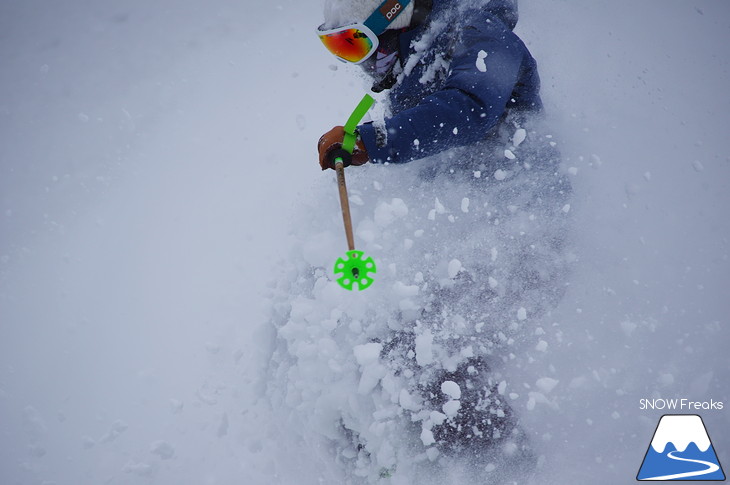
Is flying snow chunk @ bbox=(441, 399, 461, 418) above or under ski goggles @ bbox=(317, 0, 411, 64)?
under

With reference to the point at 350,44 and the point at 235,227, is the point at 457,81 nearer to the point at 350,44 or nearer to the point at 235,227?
the point at 350,44

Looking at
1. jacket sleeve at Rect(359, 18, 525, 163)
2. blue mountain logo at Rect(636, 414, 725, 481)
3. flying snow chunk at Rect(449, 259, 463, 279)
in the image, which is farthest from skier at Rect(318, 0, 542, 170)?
blue mountain logo at Rect(636, 414, 725, 481)

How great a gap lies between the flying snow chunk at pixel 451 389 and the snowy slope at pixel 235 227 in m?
0.23

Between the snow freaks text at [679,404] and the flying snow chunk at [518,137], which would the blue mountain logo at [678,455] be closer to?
the snow freaks text at [679,404]

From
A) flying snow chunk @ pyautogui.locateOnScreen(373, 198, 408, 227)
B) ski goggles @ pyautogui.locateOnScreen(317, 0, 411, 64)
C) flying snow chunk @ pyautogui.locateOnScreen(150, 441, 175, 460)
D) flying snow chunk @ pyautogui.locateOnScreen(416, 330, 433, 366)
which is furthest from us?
flying snow chunk @ pyautogui.locateOnScreen(150, 441, 175, 460)

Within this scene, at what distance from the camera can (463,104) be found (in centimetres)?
168

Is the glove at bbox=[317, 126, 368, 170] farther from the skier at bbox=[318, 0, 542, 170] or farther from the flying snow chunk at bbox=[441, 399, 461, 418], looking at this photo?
the flying snow chunk at bbox=[441, 399, 461, 418]

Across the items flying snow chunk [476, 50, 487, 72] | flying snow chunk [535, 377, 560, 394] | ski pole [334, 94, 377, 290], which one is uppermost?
flying snow chunk [476, 50, 487, 72]

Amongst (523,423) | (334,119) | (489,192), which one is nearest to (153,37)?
(334,119)

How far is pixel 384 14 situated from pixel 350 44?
0.61 feet

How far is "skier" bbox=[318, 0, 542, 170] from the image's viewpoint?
170cm

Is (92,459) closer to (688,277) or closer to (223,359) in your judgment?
(223,359)

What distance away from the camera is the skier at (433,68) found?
66.8 inches

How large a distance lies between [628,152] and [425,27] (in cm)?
110
